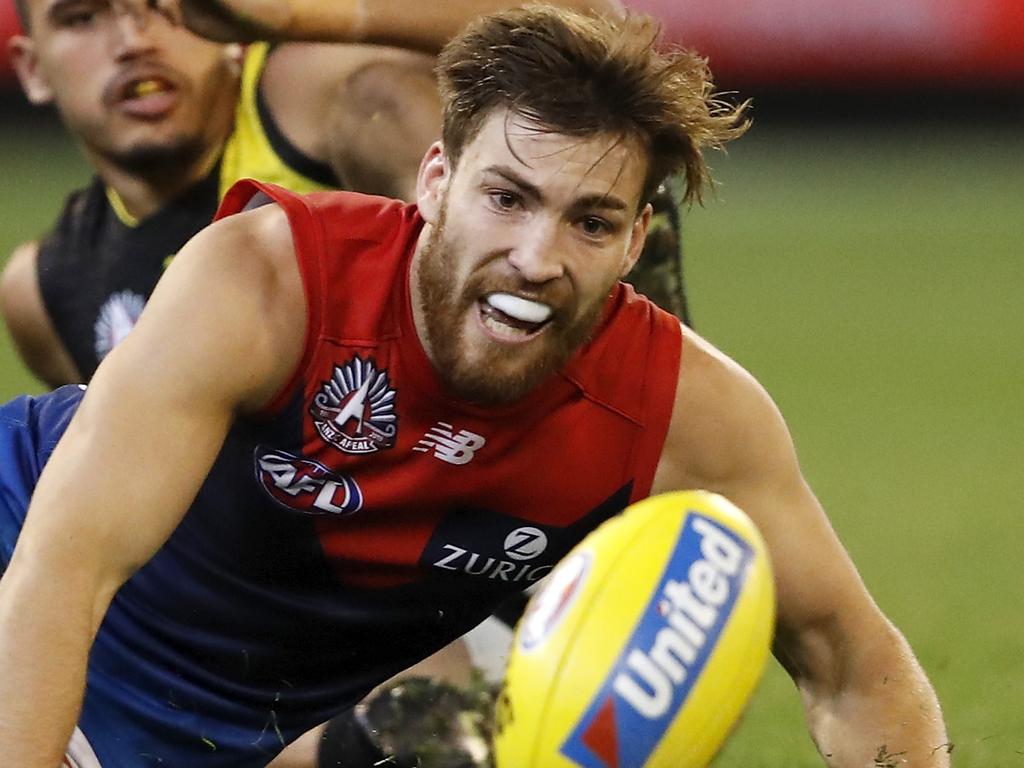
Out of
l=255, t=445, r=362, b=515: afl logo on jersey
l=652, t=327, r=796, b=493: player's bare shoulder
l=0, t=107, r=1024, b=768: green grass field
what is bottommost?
l=0, t=107, r=1024, b=768: green grass field

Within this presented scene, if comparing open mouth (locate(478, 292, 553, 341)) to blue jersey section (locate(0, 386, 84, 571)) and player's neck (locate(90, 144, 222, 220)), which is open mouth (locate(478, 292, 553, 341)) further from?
player's neck (locate(90, 144, 222, 220))

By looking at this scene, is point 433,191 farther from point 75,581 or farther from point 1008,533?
point 1008,533

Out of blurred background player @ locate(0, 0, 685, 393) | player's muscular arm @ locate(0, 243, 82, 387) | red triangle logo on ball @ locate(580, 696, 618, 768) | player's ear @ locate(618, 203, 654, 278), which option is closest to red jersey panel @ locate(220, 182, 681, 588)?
player's ear @ locate(618, 203, 654, 278)

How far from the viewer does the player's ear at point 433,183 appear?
138 inches

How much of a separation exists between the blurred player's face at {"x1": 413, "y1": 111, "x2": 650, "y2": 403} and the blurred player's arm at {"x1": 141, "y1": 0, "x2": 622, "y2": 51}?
→ 1078 mm

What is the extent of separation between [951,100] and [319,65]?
42.2 feet

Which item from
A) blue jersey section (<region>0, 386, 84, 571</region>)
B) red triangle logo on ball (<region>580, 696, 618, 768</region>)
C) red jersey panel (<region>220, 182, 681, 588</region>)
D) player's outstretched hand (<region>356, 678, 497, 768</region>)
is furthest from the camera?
player's outstretched hand (<region>356, 678, 497, 768</region>)

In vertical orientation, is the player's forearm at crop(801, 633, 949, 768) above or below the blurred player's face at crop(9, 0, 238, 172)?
above

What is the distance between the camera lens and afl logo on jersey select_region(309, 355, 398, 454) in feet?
11.4

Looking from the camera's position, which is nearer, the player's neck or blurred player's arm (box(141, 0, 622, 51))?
blurred player's arm (box(141, 0, 622, 51))

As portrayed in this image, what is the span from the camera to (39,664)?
10.2 feet

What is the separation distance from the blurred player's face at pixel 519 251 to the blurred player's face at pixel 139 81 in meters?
2.17

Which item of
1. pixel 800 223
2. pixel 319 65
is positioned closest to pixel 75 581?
pixel 319 65

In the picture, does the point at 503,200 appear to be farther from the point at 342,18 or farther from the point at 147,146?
the point at 147,146
